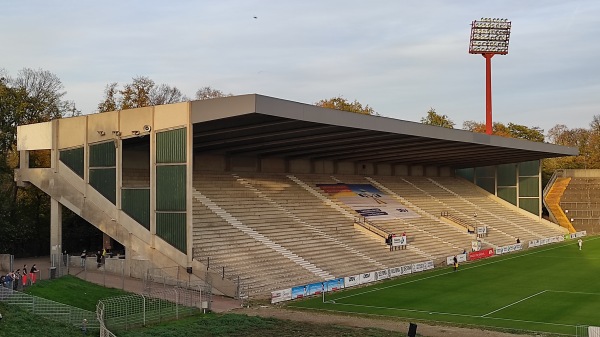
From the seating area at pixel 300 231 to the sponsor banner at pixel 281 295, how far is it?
1.77 m

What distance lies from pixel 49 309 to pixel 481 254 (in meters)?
35.4

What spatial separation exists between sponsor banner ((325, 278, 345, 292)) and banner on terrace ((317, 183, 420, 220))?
17.4m

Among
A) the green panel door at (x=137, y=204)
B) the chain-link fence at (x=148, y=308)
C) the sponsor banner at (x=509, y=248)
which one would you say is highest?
the green panel door at (x=137, y=204)

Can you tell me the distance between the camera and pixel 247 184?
157 ft

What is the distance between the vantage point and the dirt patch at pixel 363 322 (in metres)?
24.4

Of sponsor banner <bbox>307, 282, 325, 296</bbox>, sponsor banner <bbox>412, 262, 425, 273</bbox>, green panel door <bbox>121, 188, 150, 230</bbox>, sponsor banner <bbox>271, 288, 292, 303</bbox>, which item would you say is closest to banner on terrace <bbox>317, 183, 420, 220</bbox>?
sponsor banner <bbox>412, 262, 425, 273</bbox>

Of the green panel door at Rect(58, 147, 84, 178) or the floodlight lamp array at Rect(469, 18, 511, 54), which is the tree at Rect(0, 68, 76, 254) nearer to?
the green panel door at Rect(58, 147, 84, 178)

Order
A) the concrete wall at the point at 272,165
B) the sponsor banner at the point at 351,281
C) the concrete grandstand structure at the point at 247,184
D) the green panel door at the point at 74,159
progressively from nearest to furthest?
the concrete grandstand structure at the point at 247,184
the sponsor banner at the point at 351,281
the green panel door at the point at 74,159
the concrete wall at the point at 272,165

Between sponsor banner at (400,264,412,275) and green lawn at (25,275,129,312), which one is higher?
green lawn at (25,275,129,312)

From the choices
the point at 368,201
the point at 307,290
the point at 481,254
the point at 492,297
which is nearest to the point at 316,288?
the point at 307,290

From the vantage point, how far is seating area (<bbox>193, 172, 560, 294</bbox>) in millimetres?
36250

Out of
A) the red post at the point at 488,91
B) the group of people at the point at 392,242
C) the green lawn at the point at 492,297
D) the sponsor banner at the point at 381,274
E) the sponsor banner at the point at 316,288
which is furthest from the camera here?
the red post at the point at 488,91

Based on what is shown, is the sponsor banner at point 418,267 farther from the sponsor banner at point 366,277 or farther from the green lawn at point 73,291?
the green lawn at point 73,291

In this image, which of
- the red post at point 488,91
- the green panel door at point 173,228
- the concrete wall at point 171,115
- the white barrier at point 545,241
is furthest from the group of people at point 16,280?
the red post at point 488,91
